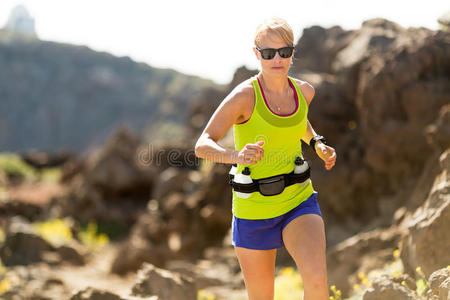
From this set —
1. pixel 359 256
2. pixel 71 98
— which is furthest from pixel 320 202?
pixel 71 98

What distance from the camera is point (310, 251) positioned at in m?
3.00

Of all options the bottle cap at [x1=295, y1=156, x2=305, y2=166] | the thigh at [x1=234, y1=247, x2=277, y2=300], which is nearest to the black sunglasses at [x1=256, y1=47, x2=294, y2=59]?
the bottle cap at [x1=295, y1=156, x2=305, y2=166]

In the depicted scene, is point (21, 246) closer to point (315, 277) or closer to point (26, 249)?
point (26, 249)

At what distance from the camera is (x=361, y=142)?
→ 9.18m

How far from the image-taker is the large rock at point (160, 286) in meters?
4.86

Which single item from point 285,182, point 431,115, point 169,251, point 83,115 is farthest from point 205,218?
point 83,115

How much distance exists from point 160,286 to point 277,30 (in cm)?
279

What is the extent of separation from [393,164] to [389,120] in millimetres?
735

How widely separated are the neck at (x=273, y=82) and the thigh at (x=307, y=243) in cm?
84

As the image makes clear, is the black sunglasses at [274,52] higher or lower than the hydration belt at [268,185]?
higher

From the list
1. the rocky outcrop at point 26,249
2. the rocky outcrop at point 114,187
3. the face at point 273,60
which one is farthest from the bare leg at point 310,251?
the rocky outcrop at point 114,187

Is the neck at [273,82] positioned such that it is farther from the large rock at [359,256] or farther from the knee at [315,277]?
the large rock at [359,256]

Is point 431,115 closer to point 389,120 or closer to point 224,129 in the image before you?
point 389,120

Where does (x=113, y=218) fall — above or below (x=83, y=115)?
below
